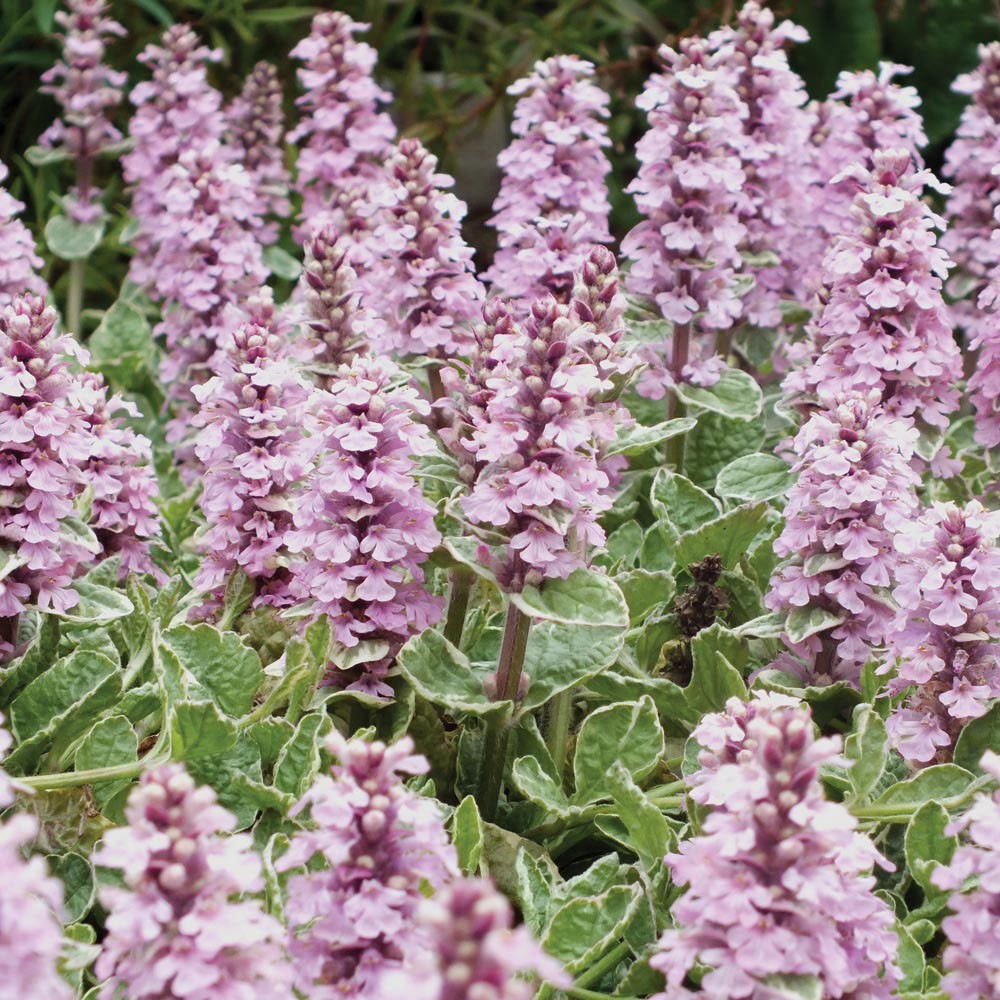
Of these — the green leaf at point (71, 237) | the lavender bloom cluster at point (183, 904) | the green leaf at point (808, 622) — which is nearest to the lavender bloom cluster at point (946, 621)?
the green leaf at point (808, 622)

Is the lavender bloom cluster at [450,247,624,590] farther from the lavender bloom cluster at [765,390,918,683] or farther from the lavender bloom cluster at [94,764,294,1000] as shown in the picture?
the lavender bloom cluster at [94,764,294,1000]

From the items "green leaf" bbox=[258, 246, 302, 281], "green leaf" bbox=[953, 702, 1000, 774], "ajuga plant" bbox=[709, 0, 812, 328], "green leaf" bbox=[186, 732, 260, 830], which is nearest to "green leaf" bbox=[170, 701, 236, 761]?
"green leaf" bbox=[186, 732, 260, 830]

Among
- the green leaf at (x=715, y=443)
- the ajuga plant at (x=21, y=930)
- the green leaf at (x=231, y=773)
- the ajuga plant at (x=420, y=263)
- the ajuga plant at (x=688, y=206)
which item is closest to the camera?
the ajuga plant at (x=21, y=930)

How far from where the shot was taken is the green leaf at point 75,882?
2.21 meters

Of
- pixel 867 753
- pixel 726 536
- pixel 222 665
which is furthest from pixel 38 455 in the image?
pixel 867 753

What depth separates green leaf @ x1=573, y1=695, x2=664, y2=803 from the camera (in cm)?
242

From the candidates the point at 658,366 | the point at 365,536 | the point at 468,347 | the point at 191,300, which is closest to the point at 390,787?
the point at 365,536

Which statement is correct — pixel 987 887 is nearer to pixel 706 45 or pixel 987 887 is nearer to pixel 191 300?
pixel 706 45

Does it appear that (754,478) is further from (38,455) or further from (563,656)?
(38,455)

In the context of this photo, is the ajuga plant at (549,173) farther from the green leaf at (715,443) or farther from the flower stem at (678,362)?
the green leaf at (715,443)

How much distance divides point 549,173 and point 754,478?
879 mm

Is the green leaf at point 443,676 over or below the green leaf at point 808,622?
below

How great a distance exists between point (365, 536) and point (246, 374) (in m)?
0.41

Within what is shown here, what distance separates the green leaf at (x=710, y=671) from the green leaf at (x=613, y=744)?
174 millimetres
